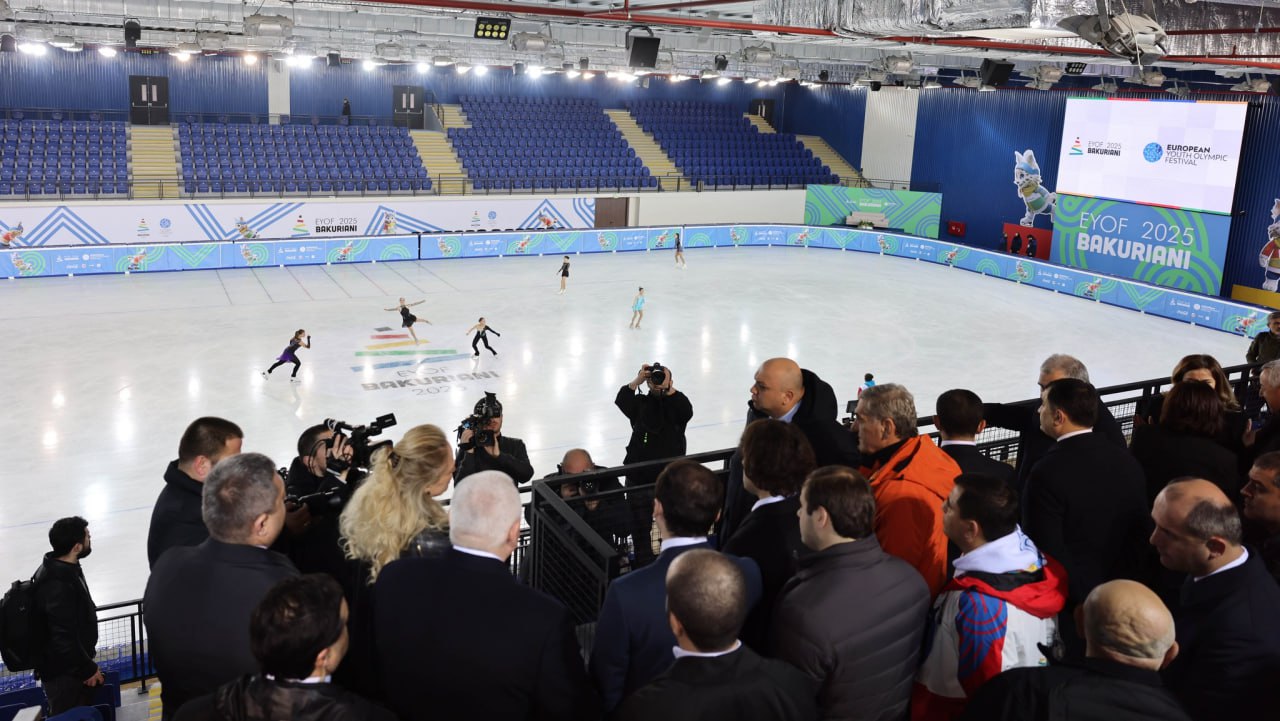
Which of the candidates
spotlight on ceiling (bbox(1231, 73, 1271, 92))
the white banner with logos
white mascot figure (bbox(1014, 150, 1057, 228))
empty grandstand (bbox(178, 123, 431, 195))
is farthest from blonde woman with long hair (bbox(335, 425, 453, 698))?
white mascot figure (bbox(1014, 150, 1057, 228))

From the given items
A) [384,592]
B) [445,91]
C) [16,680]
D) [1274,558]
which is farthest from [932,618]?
[445,91]

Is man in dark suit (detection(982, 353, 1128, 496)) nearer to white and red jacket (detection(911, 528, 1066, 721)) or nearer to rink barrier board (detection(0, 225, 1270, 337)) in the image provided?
white and red jacket (detection(911, 528, 1066, 721))

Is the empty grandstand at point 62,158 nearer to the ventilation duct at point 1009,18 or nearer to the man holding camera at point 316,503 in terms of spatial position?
the ventilation duct at point 1009,18

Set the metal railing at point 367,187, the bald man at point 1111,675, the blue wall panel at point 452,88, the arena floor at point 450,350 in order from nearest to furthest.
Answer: the bald man at point 1111,675 → the arena floor at point 450,350 → the metal railing at point 367,187 → the blue wall panel at point 452,88

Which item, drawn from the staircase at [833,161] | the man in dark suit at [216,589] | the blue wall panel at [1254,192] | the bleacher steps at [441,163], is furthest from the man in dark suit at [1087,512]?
the staircase at [833,161]

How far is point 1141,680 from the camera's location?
301cm

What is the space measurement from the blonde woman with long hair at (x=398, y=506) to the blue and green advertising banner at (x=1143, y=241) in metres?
28.2

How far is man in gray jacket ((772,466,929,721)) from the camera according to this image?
3453 millimetres

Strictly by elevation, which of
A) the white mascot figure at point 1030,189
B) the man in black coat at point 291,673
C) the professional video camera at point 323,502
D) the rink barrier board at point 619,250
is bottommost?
the rink barrier board at point 619,250

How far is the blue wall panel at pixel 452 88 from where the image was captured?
36969mm

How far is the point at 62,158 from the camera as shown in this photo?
30031 mm

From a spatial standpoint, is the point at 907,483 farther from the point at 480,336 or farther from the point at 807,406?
the point at 480,336

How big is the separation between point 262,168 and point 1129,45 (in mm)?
29887

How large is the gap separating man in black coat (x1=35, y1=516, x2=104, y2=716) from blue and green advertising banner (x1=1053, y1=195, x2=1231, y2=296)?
28.2 meters
